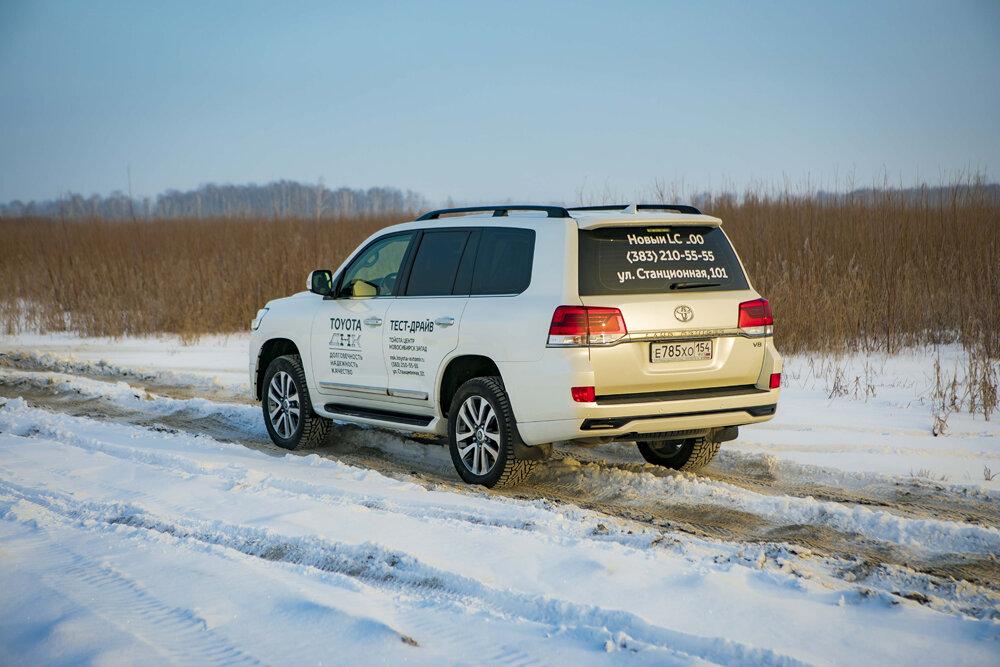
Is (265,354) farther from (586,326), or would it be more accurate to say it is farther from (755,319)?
(755,319)

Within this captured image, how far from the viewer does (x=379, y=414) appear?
23.1 feet

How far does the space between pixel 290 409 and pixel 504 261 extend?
267 centimetres

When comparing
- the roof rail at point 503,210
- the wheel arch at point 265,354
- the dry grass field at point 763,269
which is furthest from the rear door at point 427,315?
the dry grass field at point 763,269

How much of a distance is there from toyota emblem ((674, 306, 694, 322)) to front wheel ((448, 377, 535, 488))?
1.20 metres

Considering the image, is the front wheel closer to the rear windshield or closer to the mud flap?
the rear windshield

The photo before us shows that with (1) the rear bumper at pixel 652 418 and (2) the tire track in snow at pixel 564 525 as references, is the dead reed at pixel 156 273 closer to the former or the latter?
(2) the tire track in snow at pixel 564 525

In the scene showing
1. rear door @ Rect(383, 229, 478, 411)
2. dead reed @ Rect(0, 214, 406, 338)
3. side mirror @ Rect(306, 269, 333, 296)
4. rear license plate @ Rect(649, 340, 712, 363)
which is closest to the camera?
rear license plate @ Rect(649, 340, 712, 363)

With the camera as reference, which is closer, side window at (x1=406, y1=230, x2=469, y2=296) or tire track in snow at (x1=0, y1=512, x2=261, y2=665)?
tire track in snow at (x1=0, y1=512, x2=261, y2=665)

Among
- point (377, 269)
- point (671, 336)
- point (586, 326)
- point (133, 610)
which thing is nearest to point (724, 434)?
point (671, 336)

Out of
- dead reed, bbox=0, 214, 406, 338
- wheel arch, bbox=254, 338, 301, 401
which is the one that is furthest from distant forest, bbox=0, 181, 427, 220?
wheel arch, bbox=254, 338, 301, 401

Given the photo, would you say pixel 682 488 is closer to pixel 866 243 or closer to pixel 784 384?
pixel 784 384

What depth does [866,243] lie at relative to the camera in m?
15.0

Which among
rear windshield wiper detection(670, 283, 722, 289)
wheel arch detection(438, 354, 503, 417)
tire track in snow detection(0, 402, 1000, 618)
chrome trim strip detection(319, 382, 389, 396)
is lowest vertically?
tire track in snow detection(0, 402, 1000, 618)

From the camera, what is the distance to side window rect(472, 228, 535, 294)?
6.08 meters
